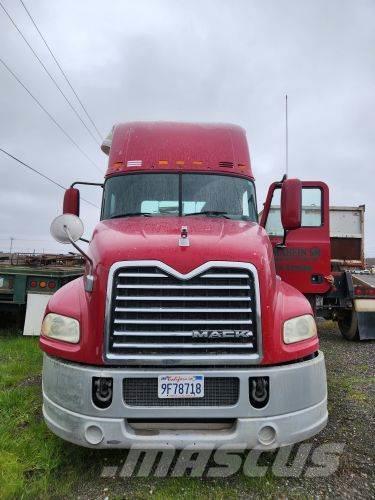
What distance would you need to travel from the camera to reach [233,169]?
520 cm

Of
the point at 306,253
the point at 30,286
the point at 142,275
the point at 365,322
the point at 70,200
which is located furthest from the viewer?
the point at 365,322

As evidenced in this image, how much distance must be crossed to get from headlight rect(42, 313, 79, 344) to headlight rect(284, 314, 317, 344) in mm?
1570

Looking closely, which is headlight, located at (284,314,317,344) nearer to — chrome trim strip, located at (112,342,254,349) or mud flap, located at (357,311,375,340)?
chrome trim strip, located at (112,342,254,349)

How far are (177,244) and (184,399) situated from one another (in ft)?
3.69

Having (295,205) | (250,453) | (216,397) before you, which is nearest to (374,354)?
(295,205)

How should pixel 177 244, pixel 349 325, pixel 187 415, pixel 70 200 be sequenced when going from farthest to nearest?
1. pixel 349 325
2. pixel 70 200
3. pixel 177 244
4. pixel 187 415

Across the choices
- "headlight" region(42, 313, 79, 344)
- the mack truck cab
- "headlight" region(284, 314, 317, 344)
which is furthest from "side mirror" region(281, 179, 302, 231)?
"headlight" region(42, 313, 79, 344)

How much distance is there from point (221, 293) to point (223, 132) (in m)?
2.87

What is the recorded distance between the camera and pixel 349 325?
9.31 m

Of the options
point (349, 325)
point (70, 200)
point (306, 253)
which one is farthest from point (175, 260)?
point (349, 325)

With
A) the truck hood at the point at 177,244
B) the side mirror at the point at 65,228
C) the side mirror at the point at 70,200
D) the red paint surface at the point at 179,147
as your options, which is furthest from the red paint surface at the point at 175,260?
the side mirror at the point at 70,200

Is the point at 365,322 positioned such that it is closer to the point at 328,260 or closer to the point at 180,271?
the point at 328,260

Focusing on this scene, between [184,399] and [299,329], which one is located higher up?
[299,329]

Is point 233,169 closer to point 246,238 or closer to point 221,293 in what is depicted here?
point 246,238
